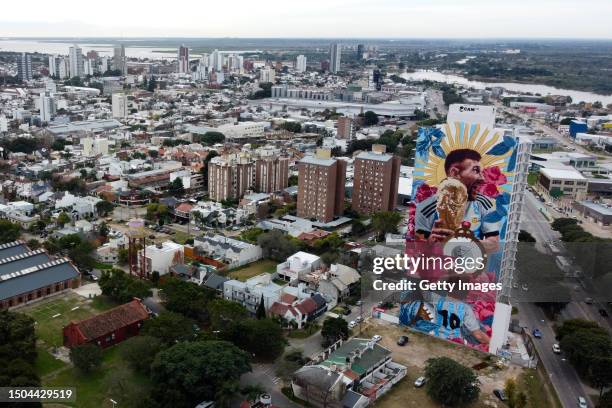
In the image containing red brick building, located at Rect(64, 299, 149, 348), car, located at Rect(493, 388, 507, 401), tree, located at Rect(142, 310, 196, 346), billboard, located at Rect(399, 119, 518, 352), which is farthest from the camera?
billboard, located at Rect(399, 119, 518, 352)

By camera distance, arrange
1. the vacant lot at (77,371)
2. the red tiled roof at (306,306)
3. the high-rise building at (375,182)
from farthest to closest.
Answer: the high-rise building at (375,182)
the red tiled roof at (306,306)
the vacant lot at (77,371)

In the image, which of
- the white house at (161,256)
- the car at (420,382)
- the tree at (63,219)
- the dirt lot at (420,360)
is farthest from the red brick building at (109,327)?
the tree at (63,219)

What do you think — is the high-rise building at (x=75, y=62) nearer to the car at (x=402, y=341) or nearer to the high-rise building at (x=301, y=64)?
the high-rise building at (x=301, y=64)

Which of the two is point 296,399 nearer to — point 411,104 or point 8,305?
point 8,305

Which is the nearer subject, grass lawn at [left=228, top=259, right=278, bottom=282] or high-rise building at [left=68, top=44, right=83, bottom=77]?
grass lawn at [left=228, top=259, right=278, bottom=282]

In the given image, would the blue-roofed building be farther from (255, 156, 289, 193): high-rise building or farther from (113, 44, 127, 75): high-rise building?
(113, 44, 127, 75): high-rise building

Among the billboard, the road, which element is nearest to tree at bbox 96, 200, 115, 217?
the billboard

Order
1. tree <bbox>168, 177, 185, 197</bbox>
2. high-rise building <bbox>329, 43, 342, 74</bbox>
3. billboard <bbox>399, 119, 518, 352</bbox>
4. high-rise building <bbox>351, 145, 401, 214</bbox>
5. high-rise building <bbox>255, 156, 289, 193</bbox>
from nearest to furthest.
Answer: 1. billboard <bbox>399, 119, 518, 352</bbox>
2. high-rise building <bbox>351, 145, 401, 214</bbox>
3. high-rise building <bbox>255, 156, 289, 193</bbox>
4. tree <bbox>168, 177, 185, 197</bbox>
5. high-rise building <bbox>329, 43, 342, 74</bbox>

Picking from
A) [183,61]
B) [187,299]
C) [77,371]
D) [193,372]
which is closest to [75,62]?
[183,61]
